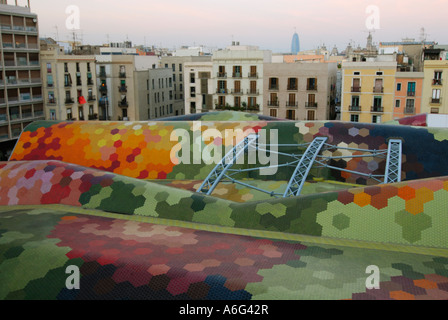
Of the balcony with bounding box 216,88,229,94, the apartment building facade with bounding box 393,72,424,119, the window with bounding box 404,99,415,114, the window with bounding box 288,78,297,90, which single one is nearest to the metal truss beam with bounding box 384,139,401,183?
the apartment building facade with bounding box 393,72,424,119

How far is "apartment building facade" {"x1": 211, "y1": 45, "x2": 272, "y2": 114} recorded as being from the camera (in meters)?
48.1

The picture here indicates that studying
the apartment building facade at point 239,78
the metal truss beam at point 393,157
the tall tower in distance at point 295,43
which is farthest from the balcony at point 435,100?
the tall tower in distance at point 295,43

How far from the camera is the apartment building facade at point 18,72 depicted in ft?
148

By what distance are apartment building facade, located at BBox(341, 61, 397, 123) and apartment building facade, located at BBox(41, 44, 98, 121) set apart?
28.6m

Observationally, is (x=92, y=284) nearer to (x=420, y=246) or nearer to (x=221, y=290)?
(x=221, y=290)

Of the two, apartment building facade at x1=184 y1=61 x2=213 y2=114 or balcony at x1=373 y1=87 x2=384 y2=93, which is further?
apartment building facade at x1=184 y1=61 x2=213 y2=114

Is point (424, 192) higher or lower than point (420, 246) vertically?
higher

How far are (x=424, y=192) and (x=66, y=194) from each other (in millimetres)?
10872

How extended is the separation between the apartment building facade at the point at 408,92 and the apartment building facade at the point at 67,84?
33428 mm

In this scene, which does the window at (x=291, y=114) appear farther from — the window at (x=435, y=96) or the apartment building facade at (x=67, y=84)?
the apartment building facade at (x=67, y=84)

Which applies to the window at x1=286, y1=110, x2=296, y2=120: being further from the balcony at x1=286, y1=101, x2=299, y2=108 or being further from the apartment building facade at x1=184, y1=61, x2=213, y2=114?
the apartment building facade at x1=184, y1=61, x2=213, y2=114

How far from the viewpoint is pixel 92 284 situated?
30.5 ft

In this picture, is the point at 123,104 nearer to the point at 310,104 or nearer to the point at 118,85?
the point at 118,85
